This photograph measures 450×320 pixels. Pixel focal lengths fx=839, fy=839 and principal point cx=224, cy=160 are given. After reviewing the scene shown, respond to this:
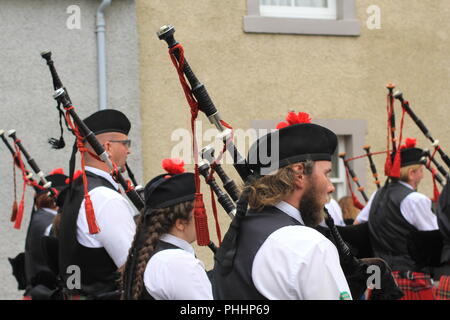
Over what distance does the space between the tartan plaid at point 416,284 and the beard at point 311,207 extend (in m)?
4.75

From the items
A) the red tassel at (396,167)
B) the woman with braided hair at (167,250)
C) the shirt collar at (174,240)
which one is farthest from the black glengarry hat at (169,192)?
the red tassel at (396,167)

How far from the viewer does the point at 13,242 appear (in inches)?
340

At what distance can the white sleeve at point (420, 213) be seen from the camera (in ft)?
24.1

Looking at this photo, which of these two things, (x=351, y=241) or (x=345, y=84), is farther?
(x=345, y=84)

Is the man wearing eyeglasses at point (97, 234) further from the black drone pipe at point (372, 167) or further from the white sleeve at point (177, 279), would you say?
the black drone pipe at point (372, 167)

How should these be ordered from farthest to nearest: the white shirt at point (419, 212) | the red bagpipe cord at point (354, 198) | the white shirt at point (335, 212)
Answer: the red bagpipe cord at point (354, 198), the white shirt at point (335, 212), the white shirt at point (419, 212)

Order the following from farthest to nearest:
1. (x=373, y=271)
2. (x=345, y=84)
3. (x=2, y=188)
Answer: (x=345, y=84)
(x=2, y=188)
(x=373, y=271)

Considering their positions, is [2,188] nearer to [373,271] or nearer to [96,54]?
[96,54]

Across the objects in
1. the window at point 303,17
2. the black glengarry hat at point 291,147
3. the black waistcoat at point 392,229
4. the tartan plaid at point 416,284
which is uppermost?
the window at point 303,17

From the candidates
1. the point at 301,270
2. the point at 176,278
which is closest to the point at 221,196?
the point at 176,278

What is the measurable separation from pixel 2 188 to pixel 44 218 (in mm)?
1905

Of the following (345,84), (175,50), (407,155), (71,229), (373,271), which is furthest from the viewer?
(345,84)

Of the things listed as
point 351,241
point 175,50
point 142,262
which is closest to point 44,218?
point 351,241

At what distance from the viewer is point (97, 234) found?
4.59 meters
